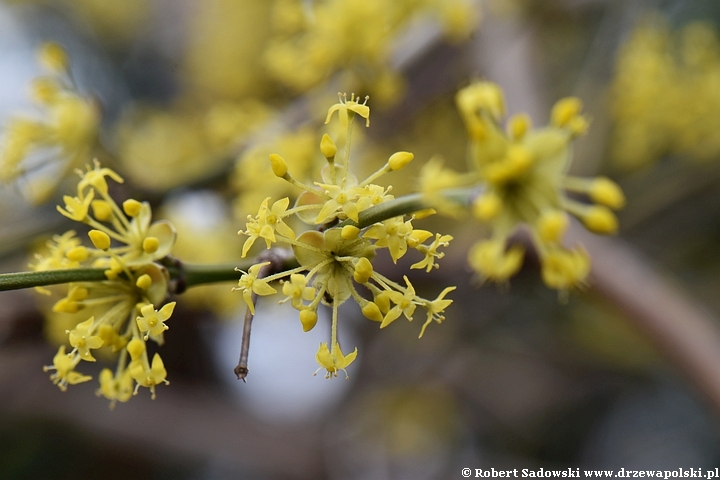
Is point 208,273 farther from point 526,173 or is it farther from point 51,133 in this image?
point 51,133

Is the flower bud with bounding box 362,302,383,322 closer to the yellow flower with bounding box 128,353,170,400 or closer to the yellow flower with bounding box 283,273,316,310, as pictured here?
the yellow flower with bounding box 283,273,316,310

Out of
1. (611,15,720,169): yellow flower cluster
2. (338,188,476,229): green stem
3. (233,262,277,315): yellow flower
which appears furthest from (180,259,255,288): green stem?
(611,15,720,169): yellow flower cluster

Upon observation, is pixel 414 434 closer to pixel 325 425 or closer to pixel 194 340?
pixel 325 425

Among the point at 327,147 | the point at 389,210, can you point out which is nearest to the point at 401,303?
the point at 389,210

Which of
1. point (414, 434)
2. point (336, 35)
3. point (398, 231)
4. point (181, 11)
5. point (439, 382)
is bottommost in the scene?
point (398, 231)

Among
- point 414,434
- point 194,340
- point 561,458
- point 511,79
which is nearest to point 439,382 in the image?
point 414,434
